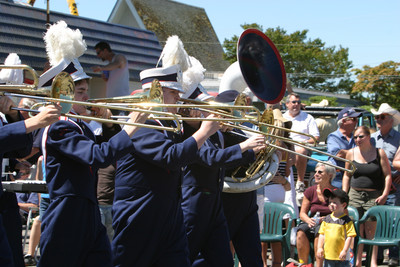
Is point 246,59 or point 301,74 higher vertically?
point 301,74

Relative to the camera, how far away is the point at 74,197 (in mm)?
4266

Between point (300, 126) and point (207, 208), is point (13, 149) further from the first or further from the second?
point (300, 126)

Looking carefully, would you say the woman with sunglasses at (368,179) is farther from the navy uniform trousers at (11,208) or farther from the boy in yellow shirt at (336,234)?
the navy uniform trousers at (11,208)

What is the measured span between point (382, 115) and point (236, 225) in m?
4.06

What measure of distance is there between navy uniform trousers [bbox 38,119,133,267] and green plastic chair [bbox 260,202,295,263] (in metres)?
3.34

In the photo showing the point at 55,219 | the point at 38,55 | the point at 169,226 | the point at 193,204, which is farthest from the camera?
the point at 38,55

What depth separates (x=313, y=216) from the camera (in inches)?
296

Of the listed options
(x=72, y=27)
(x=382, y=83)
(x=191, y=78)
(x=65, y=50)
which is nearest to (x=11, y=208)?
(x=65, y=50)

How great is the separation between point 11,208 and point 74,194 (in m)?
0.51

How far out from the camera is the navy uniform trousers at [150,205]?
15.3 feet

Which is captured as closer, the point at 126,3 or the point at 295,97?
the point at 295,97

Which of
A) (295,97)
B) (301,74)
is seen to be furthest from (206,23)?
(295,97)

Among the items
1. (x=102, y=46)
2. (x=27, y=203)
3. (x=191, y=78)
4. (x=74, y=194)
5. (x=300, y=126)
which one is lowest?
(x=27, y=203)

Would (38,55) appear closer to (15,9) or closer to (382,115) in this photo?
(15,9)
